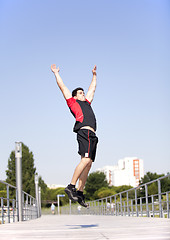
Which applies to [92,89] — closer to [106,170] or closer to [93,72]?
[93,72]

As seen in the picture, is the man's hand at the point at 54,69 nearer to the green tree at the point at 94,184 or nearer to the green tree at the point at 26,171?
the green tree at the point at 26,171

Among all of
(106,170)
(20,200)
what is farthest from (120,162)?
(20,200)

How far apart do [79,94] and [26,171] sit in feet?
203

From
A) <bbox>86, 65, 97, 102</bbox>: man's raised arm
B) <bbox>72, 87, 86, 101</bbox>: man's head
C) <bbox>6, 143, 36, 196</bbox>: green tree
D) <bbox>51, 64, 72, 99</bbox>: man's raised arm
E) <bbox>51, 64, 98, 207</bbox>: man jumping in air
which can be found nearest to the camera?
<bbox>51, 64, 98, 207</bbox>: man jumping in air

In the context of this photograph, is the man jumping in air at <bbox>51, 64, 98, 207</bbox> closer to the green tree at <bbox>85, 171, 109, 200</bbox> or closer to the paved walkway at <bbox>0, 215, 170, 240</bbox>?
the paved walkway at <bbox>0, 215, 170, 240</bbox>

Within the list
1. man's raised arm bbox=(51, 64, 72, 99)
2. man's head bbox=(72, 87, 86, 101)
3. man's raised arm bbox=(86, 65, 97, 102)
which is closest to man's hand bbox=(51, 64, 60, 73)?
man's raised arm bbox=(51, 64, 72, 99)

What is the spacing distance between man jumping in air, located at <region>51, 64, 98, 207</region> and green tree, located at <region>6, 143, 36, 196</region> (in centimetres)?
5813

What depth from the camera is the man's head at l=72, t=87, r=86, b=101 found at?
15.3 ft

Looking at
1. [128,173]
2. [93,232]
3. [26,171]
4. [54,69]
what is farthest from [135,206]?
[128,173]

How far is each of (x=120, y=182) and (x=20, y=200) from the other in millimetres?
155718

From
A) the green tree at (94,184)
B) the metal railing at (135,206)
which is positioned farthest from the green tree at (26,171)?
the metal railing at (135,206)

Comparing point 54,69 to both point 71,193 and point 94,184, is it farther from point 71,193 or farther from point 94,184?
point 94,184

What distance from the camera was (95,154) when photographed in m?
4.46

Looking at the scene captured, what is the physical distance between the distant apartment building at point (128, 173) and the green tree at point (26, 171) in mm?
100109
